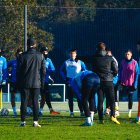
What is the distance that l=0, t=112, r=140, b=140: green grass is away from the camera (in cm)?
1502

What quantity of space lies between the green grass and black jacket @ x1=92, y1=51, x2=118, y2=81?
113 centimetres

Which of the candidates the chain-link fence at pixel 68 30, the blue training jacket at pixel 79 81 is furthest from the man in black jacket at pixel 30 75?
the chain-link fence at pixel 68 30

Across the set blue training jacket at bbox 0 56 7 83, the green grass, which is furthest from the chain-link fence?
the green grass

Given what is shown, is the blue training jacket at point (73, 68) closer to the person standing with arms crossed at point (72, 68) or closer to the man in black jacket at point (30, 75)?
the person standing with arms crossed at point (72, 68)

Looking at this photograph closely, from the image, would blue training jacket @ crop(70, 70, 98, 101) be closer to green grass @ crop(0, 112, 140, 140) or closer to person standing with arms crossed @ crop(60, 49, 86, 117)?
green grass @ crop(0, 112, 140, 140)

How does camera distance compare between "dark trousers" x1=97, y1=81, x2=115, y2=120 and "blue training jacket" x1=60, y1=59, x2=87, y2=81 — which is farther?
"blue training jacket" x1=60, y1=59, x2=87, y2=81

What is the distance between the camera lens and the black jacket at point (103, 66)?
18453 millimetres

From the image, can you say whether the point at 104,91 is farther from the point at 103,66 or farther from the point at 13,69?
the point at 13,69

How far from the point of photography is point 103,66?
18.5 metres

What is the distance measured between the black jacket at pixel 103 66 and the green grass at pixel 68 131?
1130mm

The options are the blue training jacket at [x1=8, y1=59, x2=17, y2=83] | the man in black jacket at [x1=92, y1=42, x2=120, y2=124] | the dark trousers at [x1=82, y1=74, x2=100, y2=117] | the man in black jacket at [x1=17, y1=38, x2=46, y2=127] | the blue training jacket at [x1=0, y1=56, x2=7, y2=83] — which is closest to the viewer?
the man in black jacket at [x1=17, y1=38, x2=46, y2=127]

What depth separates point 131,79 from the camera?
880 inches

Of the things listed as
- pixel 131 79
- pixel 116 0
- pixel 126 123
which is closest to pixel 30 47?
pixel 126 123

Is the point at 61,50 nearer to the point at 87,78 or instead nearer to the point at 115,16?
the point at 115,16
